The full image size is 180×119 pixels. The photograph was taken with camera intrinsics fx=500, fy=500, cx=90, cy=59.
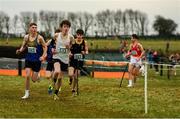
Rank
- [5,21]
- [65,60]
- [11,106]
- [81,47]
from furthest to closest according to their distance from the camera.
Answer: [5,21], [81,47], [65,60], [11,106]

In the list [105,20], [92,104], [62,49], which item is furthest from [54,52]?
[105,20]

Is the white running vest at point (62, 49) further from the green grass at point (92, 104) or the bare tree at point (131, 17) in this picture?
the bare tree at point (131, 17)

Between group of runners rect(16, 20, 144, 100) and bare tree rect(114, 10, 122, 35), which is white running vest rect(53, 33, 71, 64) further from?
bare tree rect(114, 10, 122, 35)

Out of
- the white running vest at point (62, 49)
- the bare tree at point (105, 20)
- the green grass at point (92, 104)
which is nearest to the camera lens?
the green grass at point (92, 104)

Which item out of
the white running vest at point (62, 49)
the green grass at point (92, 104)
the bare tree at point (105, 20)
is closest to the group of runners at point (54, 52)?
the white running vest at point (62, 49)

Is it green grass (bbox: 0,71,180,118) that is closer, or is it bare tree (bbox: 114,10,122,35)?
green grass (bbox: 0,71,180,118)

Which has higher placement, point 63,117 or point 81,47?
point 81,47

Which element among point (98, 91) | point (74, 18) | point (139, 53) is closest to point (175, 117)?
point (98, 91)

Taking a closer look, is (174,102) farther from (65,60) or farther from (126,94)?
(65,60)

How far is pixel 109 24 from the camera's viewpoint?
100188mm

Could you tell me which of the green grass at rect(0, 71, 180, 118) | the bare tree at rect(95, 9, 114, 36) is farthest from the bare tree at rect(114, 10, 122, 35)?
the green grass at rect(0, 71, 180, 118)

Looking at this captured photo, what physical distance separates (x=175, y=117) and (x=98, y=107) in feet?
8.11

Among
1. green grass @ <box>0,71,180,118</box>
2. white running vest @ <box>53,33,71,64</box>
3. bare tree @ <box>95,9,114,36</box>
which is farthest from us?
bare tree @ <box>95,9,114,36</box>

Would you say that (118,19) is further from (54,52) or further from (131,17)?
(54,52)
